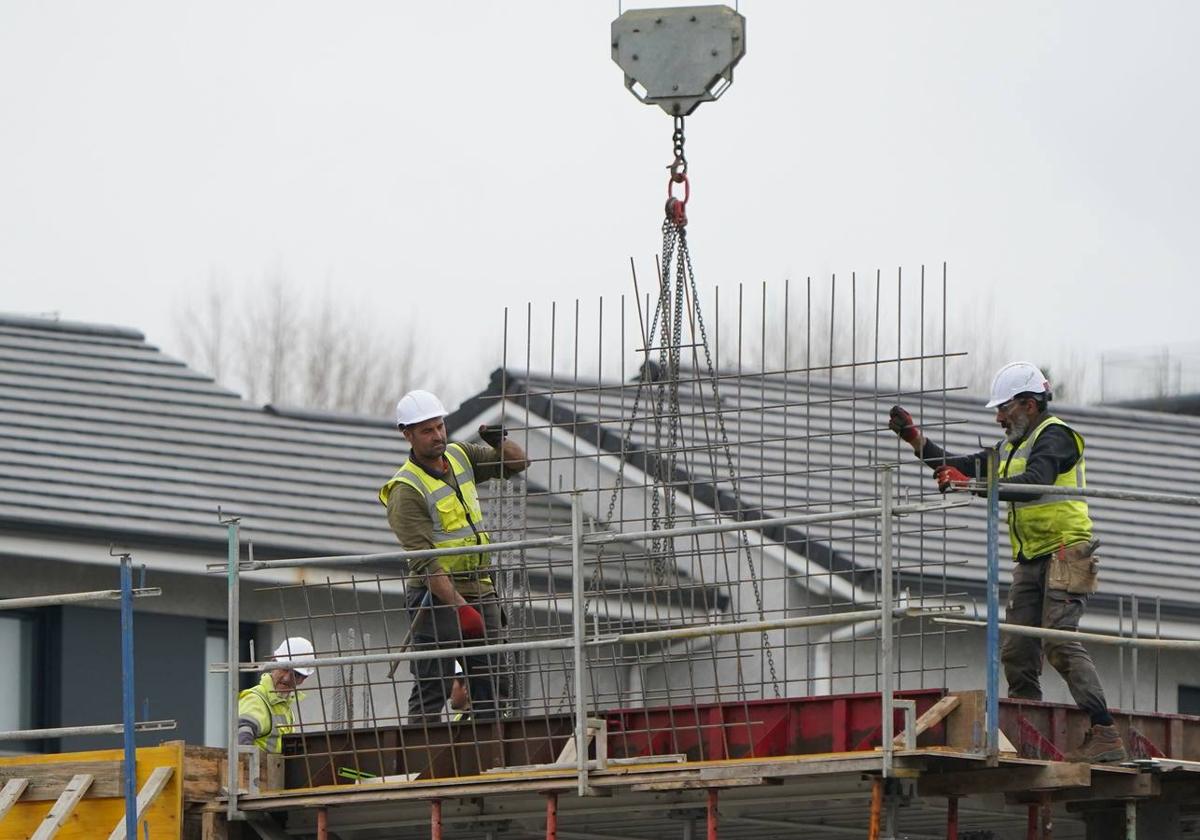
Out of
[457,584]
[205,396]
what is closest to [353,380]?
[205,396]

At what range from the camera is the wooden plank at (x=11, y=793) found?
13.1m

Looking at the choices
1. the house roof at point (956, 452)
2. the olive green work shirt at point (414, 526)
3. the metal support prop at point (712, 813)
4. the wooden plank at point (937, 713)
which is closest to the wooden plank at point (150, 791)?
the olive green work shirt at point (414, 526)

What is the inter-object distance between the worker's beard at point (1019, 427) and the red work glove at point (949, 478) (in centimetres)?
90

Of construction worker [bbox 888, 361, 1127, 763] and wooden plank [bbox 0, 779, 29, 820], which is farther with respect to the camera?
wooden plank [bbox 0, 779, 29, 820]

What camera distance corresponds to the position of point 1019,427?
12594 millimetres

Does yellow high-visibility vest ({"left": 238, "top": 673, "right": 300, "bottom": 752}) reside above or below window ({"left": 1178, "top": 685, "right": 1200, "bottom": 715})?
above

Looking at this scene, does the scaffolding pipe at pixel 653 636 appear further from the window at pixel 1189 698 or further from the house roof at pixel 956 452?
the window at pixel 1189 698

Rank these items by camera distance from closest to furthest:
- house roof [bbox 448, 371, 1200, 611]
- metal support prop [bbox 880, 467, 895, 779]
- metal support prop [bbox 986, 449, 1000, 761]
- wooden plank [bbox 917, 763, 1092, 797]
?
1. metal support prop [bbox 880, 467, 895, 779]
2. metal support prop [bbox 986, 449, 1000, 761]
3. wooden plank [bbox 917, 763, 1092, 797]
4. house roof [bbox 448, 371, 1200, 611]

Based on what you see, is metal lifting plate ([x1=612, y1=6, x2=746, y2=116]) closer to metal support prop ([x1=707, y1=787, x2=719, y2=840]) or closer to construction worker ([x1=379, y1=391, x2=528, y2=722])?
construction worker ([x1=379, y1=391, x2=528, y2=722])

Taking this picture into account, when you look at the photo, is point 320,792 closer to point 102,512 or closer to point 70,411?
point 102,512

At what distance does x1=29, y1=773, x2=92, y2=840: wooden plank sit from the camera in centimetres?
1284

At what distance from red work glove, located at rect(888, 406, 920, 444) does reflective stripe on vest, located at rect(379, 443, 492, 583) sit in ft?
7.91

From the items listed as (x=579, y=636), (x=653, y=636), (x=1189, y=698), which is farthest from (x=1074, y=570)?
(x=1189, y=698)

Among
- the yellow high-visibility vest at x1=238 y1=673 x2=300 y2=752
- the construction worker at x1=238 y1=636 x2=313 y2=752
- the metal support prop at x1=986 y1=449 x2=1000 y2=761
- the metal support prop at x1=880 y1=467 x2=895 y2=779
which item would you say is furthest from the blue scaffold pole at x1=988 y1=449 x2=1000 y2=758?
the yellow high-visibility vest at x1=238 y1=673 x2=300 y2=752
